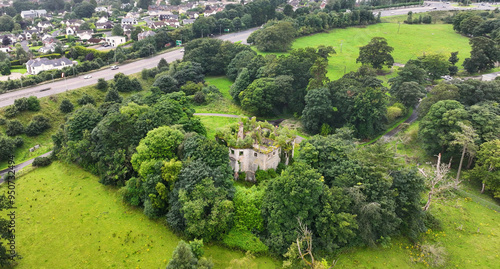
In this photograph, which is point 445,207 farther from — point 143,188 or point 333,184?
point 143,188

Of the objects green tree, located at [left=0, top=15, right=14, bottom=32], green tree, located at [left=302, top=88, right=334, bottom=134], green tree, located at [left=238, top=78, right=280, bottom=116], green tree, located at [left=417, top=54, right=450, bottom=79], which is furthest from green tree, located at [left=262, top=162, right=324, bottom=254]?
green tree, located at [left=0, top=15, right=14, bottom=32]

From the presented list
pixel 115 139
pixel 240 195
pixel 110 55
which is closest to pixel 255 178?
pixel 240 195

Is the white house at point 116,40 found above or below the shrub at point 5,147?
above

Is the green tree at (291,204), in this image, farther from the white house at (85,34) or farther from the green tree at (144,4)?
the green tree at (144,4)

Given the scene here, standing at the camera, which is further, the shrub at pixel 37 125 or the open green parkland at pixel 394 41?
the open green parkland at pixel 394 41

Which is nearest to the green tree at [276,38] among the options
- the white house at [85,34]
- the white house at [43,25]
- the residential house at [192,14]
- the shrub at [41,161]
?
the shrub at [41,161]

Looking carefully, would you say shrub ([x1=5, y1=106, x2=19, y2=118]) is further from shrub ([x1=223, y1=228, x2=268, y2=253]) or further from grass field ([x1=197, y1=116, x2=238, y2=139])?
shrub ([x1=223, y1=228, x2=268, y2=253])

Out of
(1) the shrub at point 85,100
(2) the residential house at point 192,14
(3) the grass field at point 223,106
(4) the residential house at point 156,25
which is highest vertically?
(2) the residential house at point 192,14
